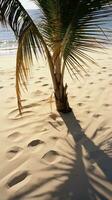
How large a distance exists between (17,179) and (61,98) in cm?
162

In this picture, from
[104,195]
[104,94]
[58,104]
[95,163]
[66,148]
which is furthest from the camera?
[104,94]

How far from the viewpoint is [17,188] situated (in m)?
2.77

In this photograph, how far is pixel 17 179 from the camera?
2914 millimetres

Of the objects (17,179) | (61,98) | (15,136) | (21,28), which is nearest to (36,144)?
(15,136)

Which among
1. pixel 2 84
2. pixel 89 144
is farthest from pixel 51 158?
pixel 2 84

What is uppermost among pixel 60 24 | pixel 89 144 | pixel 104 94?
pixel 60 24

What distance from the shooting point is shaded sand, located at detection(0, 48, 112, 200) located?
2.76m

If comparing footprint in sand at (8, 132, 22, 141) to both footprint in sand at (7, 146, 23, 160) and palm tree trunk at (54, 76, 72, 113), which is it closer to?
footprint in sand at (7, 146, 23, 160)

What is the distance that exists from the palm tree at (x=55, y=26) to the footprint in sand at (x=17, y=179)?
88cm

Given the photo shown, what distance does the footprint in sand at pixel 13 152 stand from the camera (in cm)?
332

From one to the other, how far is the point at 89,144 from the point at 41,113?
3.61 ft

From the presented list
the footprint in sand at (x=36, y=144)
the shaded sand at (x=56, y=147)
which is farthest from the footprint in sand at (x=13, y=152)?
the footprint in sand at (x=36, y=144)

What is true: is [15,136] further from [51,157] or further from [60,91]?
[60,91]

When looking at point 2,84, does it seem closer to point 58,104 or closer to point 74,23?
point 58,104
